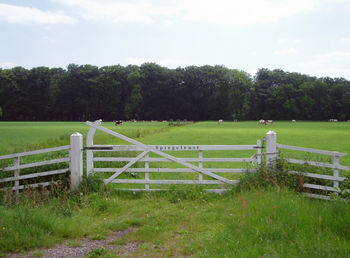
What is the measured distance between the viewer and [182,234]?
21.1 ft

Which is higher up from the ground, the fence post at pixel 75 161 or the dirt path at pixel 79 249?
the fence post at pixel 75 161

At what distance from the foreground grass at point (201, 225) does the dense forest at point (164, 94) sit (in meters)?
105

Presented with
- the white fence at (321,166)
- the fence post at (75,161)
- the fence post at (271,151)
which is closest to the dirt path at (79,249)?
the fence post at (75,161)

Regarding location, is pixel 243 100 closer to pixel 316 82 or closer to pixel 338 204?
pixel 316 82

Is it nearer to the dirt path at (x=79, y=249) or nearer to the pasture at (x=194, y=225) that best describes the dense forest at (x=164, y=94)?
the pasture at (x=194, y=225)

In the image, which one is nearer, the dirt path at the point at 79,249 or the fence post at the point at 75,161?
the dirt path at the point at 79,249

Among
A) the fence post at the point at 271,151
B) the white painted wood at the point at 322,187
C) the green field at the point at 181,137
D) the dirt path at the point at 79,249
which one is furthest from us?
the green field at the point at 181,137

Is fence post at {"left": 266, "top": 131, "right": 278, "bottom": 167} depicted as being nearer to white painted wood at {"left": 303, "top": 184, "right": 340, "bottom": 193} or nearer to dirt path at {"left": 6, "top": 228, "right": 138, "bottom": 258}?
white painted wood at {"left": 303, "top": 184, "right": 340, "bottom": 193}

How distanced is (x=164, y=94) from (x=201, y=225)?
380 feet

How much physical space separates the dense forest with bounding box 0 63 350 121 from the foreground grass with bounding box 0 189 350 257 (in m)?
105

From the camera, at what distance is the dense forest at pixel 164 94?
107 metres

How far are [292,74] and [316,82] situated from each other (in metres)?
12.3

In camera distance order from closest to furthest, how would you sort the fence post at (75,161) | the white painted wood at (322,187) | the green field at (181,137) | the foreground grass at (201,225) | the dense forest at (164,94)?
the foreground grass at (201,225) → the white painted wood at (322,187) → the fence post at (75,161) → the green field at (181,137) → the dense forest at (164,94)

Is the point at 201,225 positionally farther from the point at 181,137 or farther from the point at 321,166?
the point at 181,137
